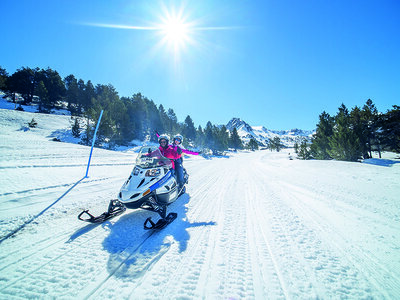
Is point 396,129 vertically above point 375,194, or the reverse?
point 396,129

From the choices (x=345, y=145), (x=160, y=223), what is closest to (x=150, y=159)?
(x=160, y=223)

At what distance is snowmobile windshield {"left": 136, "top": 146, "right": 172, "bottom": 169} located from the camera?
425 cm

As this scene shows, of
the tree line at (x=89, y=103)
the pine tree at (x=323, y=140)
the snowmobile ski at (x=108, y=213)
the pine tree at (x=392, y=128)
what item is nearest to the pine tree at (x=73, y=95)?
the tree line at (x=89, y=103)

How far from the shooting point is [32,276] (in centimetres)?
197

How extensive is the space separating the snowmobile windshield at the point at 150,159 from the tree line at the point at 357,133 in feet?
79.6

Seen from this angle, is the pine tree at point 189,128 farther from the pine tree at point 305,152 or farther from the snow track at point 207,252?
the snow track at point 207,252

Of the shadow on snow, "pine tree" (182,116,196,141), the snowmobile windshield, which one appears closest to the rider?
the snowmobile windshield

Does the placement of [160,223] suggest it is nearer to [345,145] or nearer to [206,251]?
[206,251]

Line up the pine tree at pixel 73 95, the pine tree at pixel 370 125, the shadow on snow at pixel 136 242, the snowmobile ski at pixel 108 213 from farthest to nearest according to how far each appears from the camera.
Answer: the pine tree at pixel 73 95
the pine tree at pixel 370 125
the snowmobile ski at pixel 108 213
the shadow on snow at pixel 136 242

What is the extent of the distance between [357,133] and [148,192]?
104 feet

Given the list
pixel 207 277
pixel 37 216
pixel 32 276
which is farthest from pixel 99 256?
pixel 37 216

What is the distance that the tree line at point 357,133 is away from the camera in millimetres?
19312

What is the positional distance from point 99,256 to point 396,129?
3857cm

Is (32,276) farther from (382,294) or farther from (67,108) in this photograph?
(67,108)
